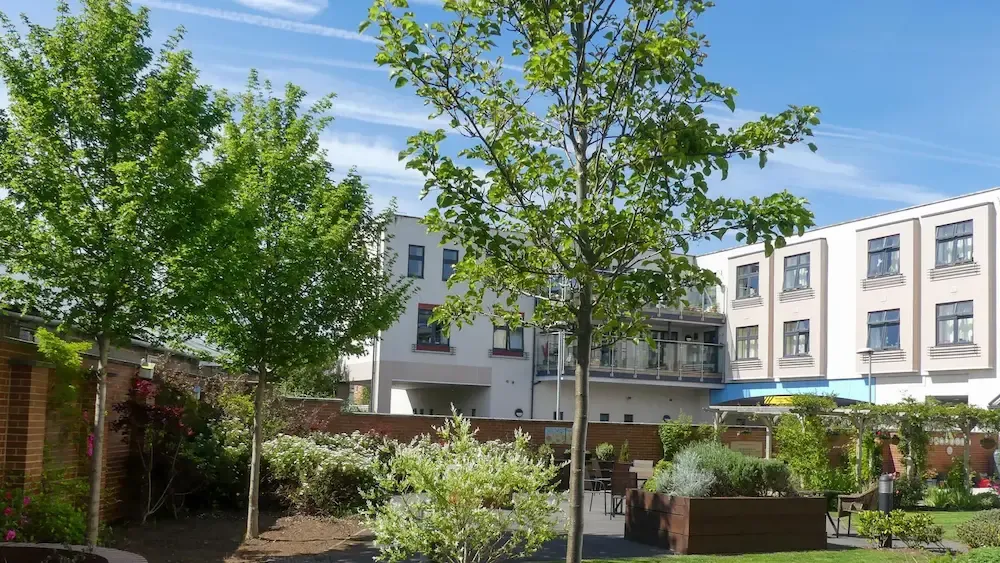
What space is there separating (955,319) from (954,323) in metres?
0.15

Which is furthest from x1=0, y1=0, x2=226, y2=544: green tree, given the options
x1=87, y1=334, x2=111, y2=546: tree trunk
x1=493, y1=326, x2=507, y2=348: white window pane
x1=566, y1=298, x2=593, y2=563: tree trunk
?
x1=493, y1=326, x2=507, y2=348: white window pane

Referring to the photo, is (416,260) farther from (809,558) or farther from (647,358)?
(809,558)

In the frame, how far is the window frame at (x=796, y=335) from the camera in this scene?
133ft

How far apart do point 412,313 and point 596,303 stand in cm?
3090

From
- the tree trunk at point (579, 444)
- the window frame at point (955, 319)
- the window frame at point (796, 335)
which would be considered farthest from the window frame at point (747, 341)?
the tree trunk at point (579, 444)

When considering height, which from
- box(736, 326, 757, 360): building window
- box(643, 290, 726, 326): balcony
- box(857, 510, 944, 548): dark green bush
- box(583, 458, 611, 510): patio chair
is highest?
box(643, 290, 726, 326): balcony

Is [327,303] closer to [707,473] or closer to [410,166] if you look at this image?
[707,473]

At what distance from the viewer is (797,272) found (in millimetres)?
41188

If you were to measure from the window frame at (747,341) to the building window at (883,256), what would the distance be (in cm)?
712

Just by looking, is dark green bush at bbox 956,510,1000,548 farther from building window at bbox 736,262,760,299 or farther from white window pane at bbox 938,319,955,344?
building window at bbox 736,262,760,299

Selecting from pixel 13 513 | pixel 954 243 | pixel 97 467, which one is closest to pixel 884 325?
pixel 954 243

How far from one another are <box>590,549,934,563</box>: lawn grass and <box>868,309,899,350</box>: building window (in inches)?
964

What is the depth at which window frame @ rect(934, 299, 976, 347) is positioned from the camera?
33.1 meters

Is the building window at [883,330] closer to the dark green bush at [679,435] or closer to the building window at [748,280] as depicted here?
the building window at [748,280]
